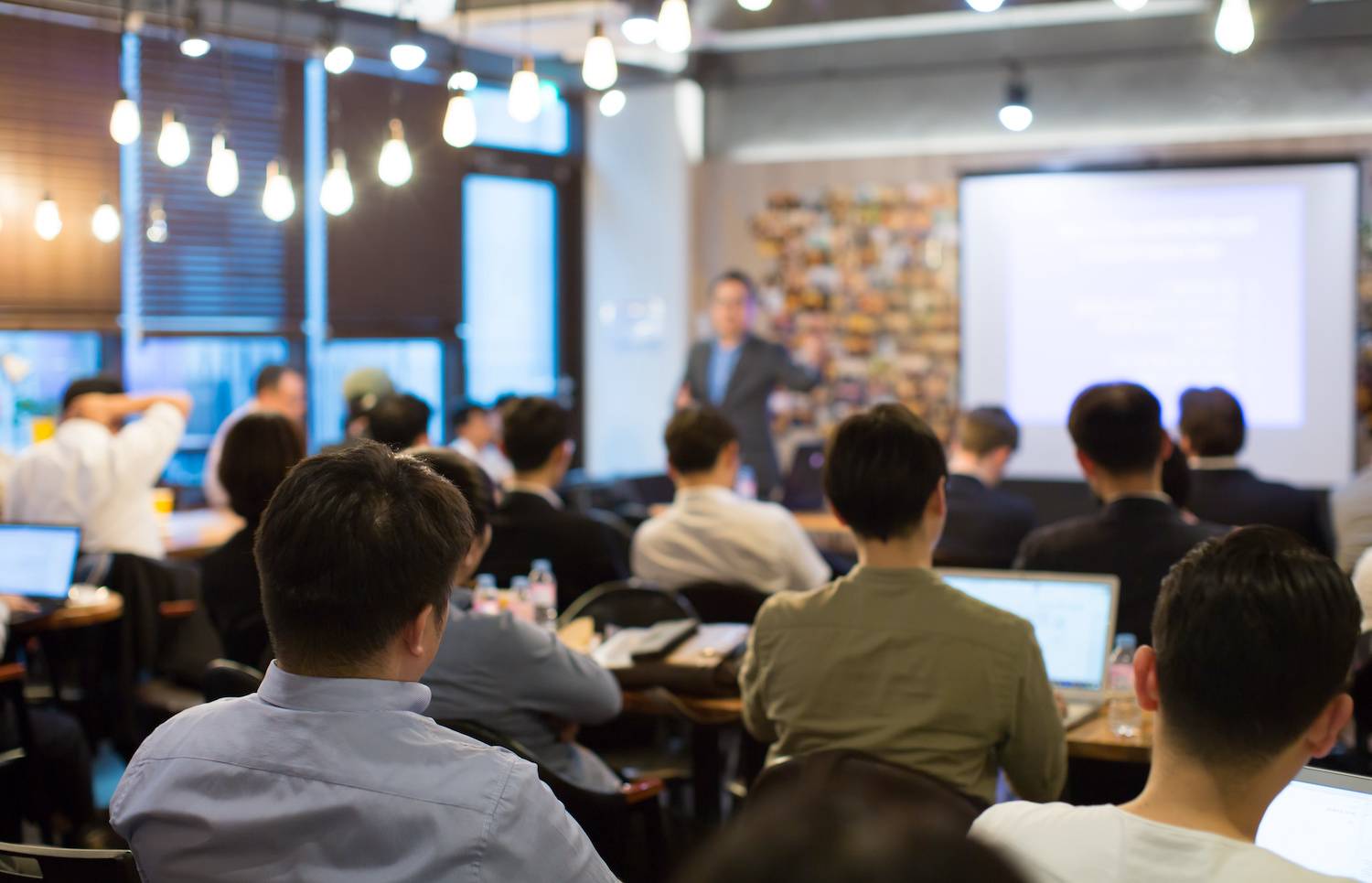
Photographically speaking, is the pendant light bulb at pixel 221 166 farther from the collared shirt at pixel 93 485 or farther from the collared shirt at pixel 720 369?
the collared shirt at pixel 720 369

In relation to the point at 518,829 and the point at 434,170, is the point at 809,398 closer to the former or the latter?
the point at 434,170

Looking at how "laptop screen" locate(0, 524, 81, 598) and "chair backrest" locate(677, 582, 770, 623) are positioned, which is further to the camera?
"laptop screen" locate(0, 524, 81, 598)

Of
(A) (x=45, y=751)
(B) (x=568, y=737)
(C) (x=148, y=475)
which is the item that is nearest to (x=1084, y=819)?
(B) (x=568, y=737)

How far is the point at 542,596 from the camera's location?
3887 millimetres

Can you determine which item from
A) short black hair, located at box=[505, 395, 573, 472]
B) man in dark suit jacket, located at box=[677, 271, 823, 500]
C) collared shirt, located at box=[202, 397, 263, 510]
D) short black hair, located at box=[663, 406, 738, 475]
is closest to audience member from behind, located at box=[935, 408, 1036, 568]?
short black hair, located at box=[663, 406, 738, 475]

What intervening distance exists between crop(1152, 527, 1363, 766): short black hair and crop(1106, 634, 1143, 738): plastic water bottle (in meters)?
1.51

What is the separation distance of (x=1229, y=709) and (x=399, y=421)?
355 cm

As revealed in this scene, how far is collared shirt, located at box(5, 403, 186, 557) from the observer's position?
15.9 ft

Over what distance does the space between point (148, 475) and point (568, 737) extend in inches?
110

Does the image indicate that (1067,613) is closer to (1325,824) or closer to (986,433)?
(1325,824)

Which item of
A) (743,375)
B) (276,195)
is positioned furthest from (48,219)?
(743,375)

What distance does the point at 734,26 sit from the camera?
24.5 ft

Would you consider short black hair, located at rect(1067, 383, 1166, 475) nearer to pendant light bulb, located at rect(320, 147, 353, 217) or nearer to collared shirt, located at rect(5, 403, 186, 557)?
pendant light bulb, located at rect(320, 147, 353, 217)

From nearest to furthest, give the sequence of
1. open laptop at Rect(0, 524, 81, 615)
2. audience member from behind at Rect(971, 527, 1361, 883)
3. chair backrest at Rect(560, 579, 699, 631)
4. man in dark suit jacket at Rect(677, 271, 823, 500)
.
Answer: audience member from behind at Rect(971, 527, 1361, 883), chair backrest at Rect(560, 579, 699, 631), open laptop at Rect(0, 524, 81, 615), man in dark suit jacket at Rect(677, 271, 823, 500)
